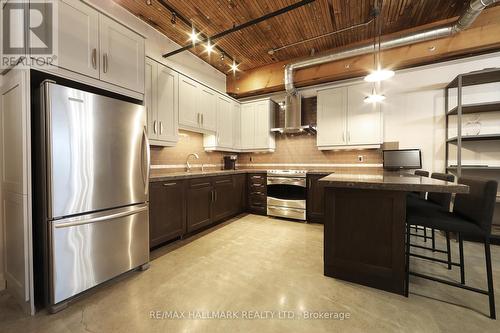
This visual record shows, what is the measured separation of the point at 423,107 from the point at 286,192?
2744 millimetres

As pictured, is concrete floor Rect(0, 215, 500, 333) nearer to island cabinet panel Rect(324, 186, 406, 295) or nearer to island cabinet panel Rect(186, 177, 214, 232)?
island cabinet panel Rect(324, 186, 406, 295)

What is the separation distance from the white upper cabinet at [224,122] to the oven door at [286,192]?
1.19m

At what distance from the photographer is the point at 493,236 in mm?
2764

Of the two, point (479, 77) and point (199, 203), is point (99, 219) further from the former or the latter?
point (479, 77)

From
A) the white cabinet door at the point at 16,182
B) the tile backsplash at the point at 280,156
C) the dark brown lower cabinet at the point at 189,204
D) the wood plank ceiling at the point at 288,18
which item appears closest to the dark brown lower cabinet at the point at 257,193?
the dark brown lower cabinet at the point at 189,204

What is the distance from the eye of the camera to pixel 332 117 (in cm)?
402

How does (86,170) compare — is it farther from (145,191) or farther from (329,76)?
(329,76)

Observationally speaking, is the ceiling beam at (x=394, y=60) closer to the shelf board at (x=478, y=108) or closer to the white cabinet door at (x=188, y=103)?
the shelf board at (x=478, y=108)

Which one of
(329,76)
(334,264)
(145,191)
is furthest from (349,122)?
(145,191)

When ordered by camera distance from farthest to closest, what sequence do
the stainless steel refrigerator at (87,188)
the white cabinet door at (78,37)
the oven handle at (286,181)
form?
the oven handle at (286,181) < the white cabinet door at (78,37) < the stainless steel refrigerator at (87,188)

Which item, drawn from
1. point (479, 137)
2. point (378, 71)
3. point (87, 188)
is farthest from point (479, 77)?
point (87, 188)

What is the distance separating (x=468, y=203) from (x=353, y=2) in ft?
8.55

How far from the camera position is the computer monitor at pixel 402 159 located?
3.50 metres

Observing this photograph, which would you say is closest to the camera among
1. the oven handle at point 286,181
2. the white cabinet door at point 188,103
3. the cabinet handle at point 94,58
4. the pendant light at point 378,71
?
the cabinet handle at point 94,58
